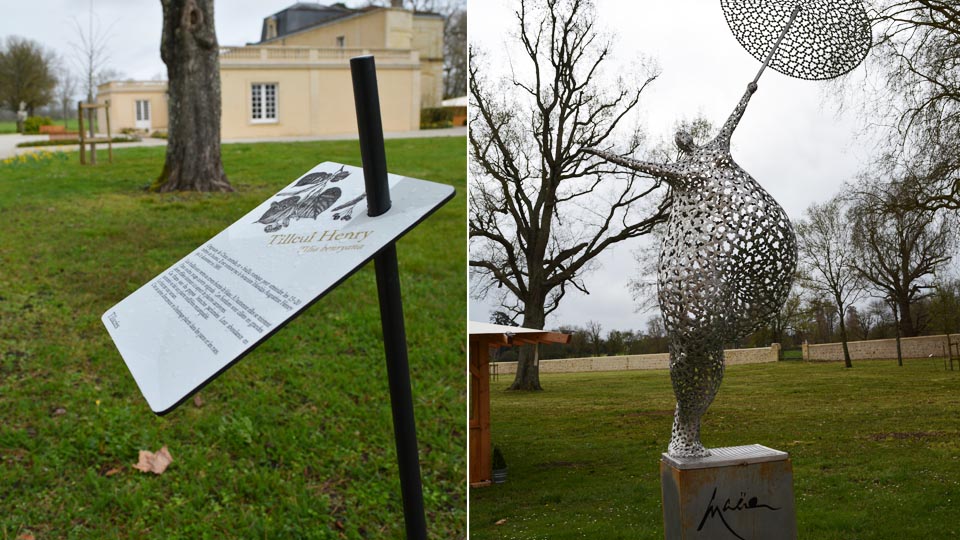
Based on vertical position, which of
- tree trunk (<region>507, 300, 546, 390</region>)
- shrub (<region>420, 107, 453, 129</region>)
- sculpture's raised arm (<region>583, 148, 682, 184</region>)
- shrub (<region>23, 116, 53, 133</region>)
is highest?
shrub (<region>420, 107, 453, 129</region>)

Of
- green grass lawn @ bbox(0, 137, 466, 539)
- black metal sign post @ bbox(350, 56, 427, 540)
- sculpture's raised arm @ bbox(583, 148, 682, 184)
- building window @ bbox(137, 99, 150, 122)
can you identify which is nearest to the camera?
black metal sign post @ bbox(350, 56, 427, 540)

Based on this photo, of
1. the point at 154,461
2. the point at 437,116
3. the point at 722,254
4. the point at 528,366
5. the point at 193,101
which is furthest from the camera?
the point at 437,116

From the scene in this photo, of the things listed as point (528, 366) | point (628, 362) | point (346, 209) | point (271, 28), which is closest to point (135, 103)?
point (271, 28)

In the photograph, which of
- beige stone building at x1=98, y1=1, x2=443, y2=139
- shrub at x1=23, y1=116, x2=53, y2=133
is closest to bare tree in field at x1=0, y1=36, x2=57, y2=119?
shrub at x1=23, y1=116, x2=53, y2=133

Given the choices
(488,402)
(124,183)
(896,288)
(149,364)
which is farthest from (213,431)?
(124,183)

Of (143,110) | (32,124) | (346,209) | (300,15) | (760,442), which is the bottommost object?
(760,442)

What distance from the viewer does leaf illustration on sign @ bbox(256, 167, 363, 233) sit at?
1747 millimetres

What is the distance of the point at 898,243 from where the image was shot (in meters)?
5.02

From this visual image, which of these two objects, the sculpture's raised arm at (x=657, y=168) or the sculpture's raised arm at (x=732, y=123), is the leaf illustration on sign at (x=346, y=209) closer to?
the sculpture's raised arm at (x=657, y=168)

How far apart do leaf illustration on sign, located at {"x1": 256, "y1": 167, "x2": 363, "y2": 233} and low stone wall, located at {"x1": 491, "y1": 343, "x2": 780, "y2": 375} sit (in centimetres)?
386

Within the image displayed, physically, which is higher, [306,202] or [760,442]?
[306,202]

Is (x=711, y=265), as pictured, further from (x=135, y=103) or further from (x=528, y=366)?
(x=135, y=103)

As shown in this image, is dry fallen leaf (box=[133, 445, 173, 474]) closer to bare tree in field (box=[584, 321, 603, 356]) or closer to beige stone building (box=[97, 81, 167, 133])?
bare tree in field (box=[584, 321, 603, 356])

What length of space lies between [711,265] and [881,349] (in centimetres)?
245
